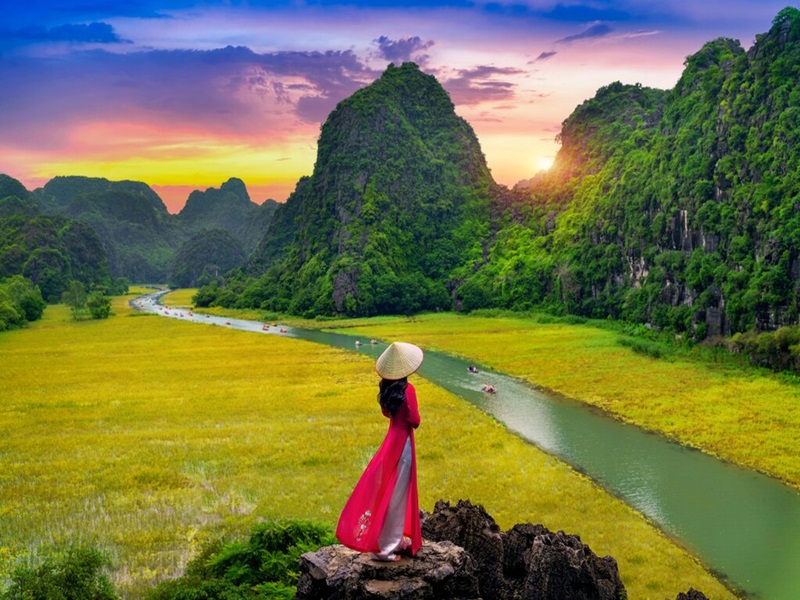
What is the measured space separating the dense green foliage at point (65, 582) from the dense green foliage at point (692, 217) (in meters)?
41.8

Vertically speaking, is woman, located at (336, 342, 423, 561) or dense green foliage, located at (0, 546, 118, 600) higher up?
woman, located at (336, 342, 423, 561)

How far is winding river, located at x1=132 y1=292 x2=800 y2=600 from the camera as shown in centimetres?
1407

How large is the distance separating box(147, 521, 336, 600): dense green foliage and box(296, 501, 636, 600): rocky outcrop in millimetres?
2175

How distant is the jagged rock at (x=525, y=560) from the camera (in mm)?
9172

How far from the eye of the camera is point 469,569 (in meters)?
7.93

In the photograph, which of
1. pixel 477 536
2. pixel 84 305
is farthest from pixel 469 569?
pixel 84 305

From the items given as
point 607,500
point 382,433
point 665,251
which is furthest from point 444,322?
point 607,500

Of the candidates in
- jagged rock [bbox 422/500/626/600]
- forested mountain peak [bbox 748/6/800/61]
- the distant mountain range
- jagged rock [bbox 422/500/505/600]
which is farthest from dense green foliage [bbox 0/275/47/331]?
forested mountain peak [bbox 748/6/800/61]

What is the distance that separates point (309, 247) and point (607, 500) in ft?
326

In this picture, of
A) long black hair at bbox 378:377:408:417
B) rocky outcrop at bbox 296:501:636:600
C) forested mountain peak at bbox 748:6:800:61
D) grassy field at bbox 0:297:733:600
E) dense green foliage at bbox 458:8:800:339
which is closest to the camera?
rocky outcrop at bbox 296:501:636:600

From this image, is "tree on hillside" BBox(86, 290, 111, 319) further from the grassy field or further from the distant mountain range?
the grassy field

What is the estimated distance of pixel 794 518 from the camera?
16.3 metres

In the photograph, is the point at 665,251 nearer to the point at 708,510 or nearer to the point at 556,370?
the point at 556,370

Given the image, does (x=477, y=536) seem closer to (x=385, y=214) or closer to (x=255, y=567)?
(x=255, y=567)
